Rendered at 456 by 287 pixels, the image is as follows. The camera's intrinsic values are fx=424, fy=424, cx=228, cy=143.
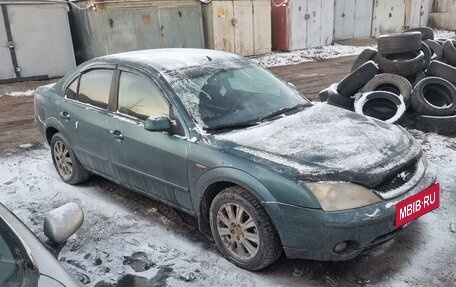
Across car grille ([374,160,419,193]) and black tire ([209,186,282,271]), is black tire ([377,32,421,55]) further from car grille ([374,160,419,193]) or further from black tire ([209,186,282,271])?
black tire ([209,186,282,271])

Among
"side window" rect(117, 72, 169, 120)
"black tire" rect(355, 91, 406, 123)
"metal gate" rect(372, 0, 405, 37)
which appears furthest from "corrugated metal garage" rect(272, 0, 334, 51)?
"side window" rect(117, 72, 169, 120)

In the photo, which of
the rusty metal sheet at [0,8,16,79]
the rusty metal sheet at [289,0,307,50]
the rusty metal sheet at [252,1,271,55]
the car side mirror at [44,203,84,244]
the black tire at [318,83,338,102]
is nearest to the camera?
the car side mirror at [44,203,84,244]

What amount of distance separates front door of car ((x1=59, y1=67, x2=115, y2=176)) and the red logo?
264 cm

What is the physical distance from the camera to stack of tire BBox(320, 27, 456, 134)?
5902 mm

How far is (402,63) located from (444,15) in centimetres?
2203

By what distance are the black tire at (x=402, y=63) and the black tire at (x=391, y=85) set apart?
0.26 meters

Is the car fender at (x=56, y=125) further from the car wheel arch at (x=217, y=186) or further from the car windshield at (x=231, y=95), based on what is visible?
the car wheel arch at (x=217, y=186)

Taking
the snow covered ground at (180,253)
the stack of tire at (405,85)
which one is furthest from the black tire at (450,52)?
the snow covered ground at (180,253)

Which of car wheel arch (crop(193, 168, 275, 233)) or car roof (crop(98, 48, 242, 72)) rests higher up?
car roof (crop(98, 48, 242, 72))

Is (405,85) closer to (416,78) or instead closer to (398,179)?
(416,78)

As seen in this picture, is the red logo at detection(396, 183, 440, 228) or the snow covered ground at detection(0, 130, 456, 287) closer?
the red logo at detection(396, 183, 440, 228)

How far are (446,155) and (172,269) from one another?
3711 mm

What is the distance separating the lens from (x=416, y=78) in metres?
6.40

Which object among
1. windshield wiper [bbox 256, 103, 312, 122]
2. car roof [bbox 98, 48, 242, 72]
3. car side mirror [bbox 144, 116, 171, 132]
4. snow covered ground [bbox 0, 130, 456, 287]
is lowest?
snow covered ground [bbox 0, 130, 456, 287]
